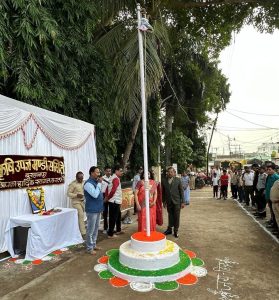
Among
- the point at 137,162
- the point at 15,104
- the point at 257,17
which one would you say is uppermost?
the point at 257,17

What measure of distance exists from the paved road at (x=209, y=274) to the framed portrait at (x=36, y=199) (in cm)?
127

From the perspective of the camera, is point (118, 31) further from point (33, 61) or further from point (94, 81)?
point (33, 61)

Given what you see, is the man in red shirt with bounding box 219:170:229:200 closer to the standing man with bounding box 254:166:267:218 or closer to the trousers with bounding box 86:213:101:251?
the standing man with bounding box 254:166:267:218

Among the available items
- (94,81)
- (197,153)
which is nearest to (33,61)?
(94,81)

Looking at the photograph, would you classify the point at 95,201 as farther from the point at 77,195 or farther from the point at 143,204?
the point at 77,195

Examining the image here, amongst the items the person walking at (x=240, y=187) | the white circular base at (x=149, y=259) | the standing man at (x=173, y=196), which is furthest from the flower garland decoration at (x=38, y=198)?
the person walking at (x=240, y=187)

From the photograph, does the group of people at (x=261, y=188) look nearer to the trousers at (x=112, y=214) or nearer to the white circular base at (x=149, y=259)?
the white circular base at (x=149, y=259)

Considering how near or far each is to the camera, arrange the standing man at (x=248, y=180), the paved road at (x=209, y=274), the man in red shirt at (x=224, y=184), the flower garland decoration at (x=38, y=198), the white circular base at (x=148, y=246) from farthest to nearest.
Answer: the man in red shirt at (x=224, y=184)
the standing man at (x=248, y=180)
the flower garland decoration at (x=38, y=198)
the white circular base at (x=148, y=246)
the paved road at (x=209, y=274)

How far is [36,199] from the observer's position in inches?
246

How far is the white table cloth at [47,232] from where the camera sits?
18.3 feet

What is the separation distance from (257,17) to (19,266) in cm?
1217

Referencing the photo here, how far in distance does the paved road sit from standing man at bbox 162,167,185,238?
42 cm

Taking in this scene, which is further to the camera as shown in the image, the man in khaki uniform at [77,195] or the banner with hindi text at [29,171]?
the man in khaki uniform at [77,195]

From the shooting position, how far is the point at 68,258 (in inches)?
224
